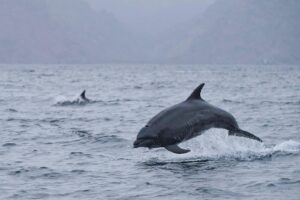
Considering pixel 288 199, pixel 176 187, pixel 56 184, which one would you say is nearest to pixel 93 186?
pixel 56 184

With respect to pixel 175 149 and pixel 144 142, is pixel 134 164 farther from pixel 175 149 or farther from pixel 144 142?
pixel 175 149

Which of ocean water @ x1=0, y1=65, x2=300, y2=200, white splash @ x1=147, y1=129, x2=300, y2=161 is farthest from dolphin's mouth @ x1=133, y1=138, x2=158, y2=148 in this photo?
white splash @ x1=147, y1=129, x2=300, y2=161

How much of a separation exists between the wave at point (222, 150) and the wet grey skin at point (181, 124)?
3.44ft

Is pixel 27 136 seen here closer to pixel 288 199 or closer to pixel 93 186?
pixel 93 186

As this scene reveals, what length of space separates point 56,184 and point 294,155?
664cm

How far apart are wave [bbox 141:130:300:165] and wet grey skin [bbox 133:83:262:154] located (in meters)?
1.05

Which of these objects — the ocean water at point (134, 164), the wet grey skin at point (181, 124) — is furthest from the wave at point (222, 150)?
the wet grey skin at point (181, 124)

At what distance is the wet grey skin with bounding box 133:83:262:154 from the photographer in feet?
47.5

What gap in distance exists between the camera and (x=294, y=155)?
17.0m

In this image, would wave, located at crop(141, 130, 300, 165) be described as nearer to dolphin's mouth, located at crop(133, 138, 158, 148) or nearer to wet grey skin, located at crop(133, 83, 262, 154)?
wet grey skin, located at crop(133, 83, 262, 154)

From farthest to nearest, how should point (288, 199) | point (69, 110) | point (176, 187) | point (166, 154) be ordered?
point (69, 110) → point (166, 154) → point (176, 187) → point (288, 199)

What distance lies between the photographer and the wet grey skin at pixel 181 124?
14469 mm

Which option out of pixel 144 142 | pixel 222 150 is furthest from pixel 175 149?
pixel 222 150

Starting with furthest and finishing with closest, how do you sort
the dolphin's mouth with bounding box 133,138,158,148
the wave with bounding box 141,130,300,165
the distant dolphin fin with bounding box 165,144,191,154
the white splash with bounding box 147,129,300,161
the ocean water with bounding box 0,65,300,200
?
the white splash with bounding box 147,129,300,161
the wave with bounding box 141,130,300,165
the dolphin's mouth with bounding box 133,138,158,148
the distant dolphin fin with bounding box 165,144,191,154
the ocean water with bounding box 0,65,300,200
